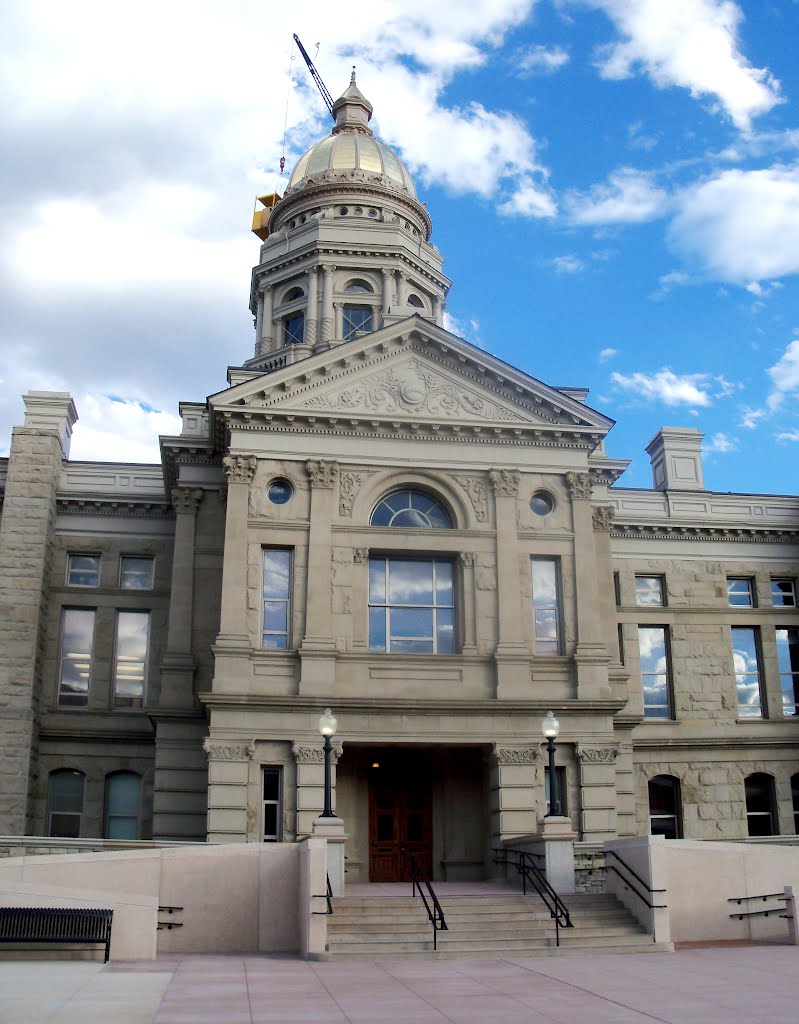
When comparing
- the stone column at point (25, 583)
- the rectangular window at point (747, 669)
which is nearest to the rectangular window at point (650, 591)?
the rectangular window at point (747, 669)

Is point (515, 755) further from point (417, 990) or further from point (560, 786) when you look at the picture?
point (417, 990)

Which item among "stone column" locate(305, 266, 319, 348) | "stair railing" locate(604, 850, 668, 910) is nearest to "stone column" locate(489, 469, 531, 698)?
"stair railing" locate(604, 850, 668, 910)

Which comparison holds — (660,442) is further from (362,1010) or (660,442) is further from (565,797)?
(362,1010)

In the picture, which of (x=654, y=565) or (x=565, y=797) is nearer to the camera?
(x=565, y=797)

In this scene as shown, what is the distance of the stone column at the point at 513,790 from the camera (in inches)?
1128

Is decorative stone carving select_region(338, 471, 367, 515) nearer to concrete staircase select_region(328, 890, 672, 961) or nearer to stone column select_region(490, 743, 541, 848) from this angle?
stone column select_region(490, 743, 541, 848)

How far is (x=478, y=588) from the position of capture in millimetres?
30828

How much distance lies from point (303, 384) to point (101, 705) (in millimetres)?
11962

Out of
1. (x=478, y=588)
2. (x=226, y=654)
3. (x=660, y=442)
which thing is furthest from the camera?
(x=660, y=442)

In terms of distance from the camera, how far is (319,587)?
29.9 meters

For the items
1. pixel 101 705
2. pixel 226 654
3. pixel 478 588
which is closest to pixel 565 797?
pixel 478 588

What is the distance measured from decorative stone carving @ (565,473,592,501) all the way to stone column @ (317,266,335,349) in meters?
13.4

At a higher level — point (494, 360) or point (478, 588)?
point (494, 360)

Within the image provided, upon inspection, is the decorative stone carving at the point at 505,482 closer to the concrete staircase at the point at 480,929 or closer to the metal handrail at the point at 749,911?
the concrete staircase at the point at 480,929
